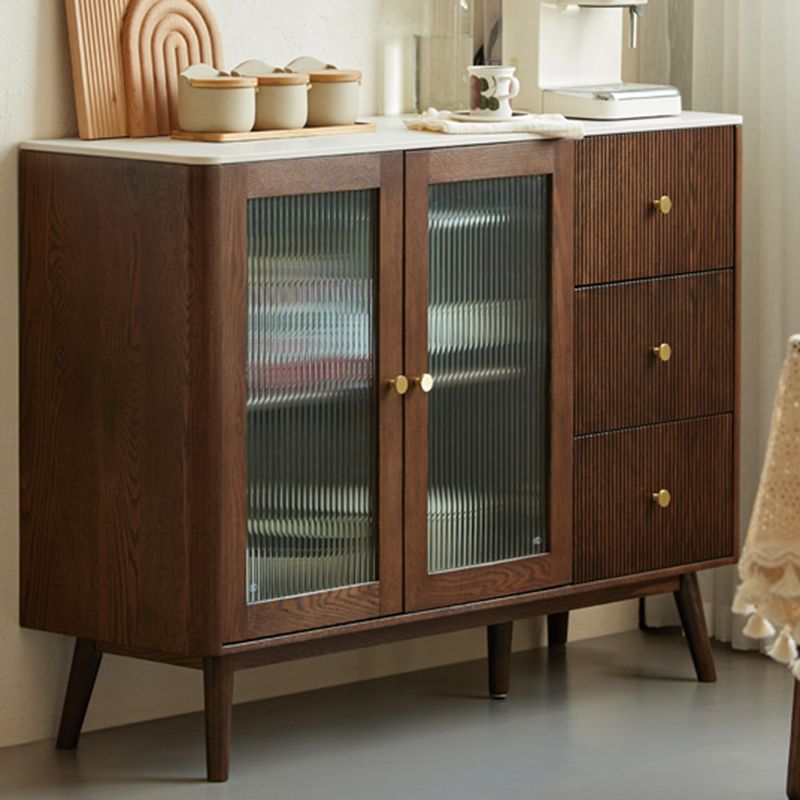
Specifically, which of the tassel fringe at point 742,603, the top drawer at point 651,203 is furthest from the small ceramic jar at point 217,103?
the tassel fringe at point 742,603

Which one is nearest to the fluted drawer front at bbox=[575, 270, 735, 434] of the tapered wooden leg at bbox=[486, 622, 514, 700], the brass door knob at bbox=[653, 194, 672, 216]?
the brass door knob at bbox=[653, 194, 672, 216]

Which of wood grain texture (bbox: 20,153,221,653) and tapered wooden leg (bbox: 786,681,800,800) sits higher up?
wood grain texture (bbox: 20,153,221,653)

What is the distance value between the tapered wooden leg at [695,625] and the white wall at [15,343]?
0.45 meters

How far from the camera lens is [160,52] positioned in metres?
3.22

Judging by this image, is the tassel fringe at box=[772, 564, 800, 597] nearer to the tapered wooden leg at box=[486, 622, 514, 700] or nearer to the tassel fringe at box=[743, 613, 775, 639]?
the tassel fringe at box=[743, 613, 775, 639]

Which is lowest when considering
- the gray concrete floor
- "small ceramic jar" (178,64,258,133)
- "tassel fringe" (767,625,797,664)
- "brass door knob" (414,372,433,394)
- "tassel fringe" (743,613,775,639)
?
the gray concrete floor

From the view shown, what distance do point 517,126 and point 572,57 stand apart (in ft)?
1.37

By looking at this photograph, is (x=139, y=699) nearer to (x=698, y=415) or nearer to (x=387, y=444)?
(x=387, y=444)

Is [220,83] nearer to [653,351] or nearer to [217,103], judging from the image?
[217,103]

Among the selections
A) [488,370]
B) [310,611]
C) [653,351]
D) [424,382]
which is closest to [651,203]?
[653,351]

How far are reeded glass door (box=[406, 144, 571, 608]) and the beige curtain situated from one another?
2.13 feet

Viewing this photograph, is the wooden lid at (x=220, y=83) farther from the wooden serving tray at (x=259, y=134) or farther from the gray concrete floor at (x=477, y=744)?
the gray concrete floor at (x=477, y=744)

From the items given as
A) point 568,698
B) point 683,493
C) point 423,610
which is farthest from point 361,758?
point 683,493

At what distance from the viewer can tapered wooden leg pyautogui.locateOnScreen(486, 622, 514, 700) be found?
354 centimetres
